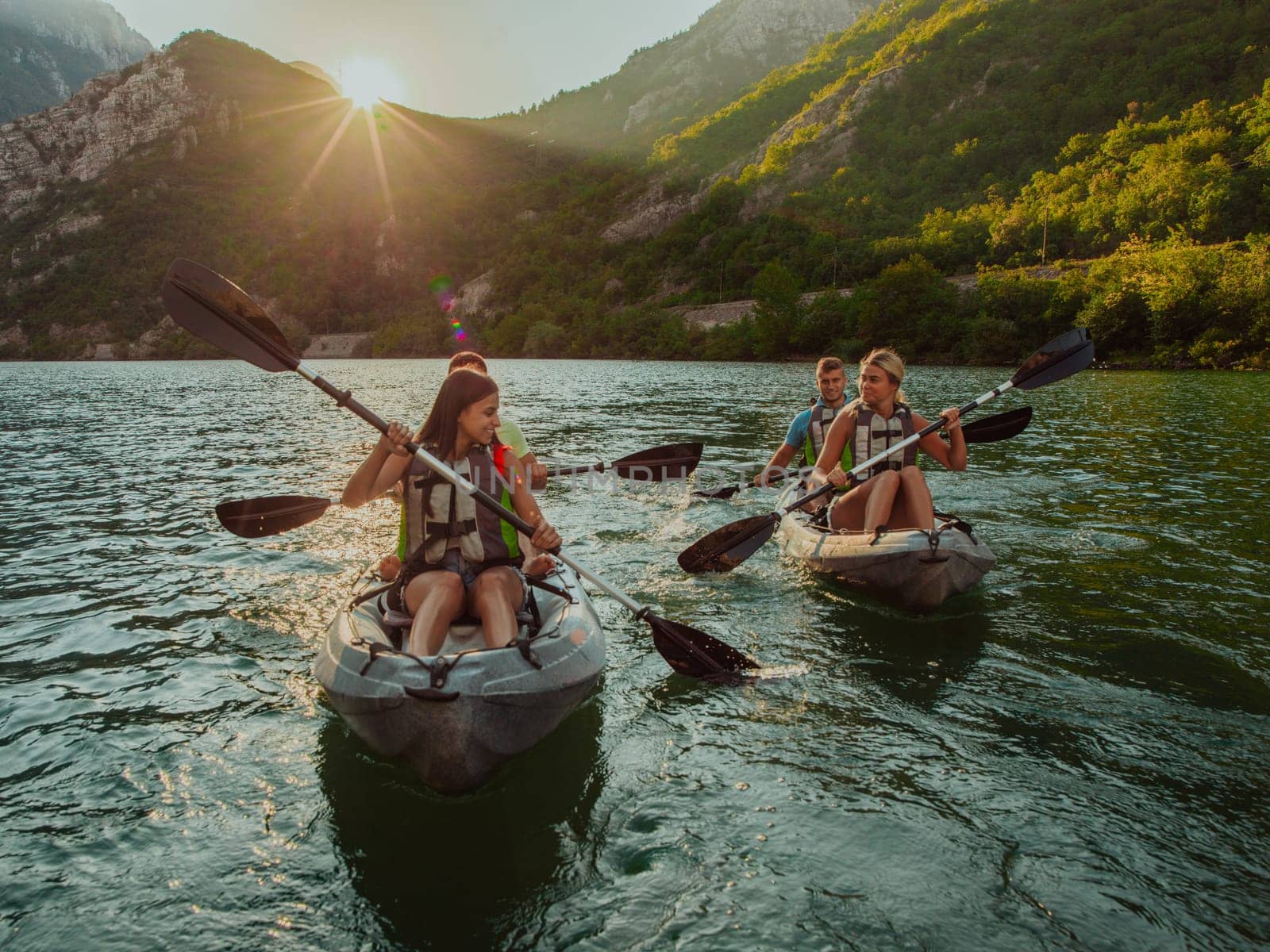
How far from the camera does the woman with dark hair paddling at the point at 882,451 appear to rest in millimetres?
6555

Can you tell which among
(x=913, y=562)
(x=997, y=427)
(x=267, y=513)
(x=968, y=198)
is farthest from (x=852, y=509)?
(x=968, y=198)

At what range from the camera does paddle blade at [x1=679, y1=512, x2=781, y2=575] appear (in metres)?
Answer: 6.93

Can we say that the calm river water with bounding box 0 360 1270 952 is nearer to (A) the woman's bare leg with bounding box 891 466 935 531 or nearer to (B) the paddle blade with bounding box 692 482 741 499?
(A) the woman's bare leg with bounding box 891 466 935 531

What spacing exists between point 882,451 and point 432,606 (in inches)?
178

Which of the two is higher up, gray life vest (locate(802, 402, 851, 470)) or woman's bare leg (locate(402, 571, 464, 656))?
gray life vest (locate(802, 402, 851, 470))

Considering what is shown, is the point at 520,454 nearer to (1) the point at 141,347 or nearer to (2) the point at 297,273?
(1) the point at 141,347

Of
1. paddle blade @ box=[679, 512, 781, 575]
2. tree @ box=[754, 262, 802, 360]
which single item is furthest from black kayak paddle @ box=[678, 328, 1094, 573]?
tree @ box=[754, 262, 802, 360]

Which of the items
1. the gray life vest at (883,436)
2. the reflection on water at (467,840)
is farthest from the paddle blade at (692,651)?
the gray life vest at (883,436)

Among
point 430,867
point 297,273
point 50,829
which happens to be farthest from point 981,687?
point 297,273

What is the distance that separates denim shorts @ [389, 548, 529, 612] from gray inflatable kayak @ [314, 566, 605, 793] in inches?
14.5

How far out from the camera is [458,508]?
4.36 meters

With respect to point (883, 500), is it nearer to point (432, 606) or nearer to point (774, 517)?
point (774, 517)

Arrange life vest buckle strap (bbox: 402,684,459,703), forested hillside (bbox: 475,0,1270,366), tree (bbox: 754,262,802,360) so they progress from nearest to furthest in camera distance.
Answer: life vest buckle strap (bbox: 402,684,459,703), forested hillside (bbox: 475,0,1270,366), tree (bbox: 754,262,802,360)

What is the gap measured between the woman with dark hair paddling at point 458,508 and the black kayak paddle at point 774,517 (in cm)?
274
